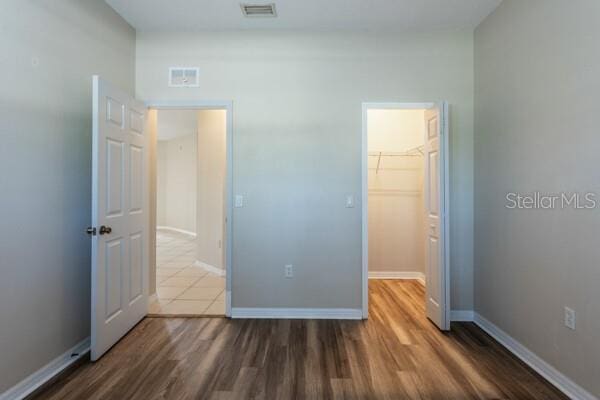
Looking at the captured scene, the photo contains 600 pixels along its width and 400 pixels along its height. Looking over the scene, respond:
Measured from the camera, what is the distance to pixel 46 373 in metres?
1.94

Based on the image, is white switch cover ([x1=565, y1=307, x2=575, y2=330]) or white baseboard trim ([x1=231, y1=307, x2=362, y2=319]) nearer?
white switch cover ([x1=565, y1=307, x2=575, y2=330])

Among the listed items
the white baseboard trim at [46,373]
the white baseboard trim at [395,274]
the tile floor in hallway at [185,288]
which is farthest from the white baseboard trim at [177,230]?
the white baseboard trim at [46,373]

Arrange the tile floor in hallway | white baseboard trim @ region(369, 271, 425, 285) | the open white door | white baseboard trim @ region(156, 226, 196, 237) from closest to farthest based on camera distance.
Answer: the open white door, the tile floor in hallway, white baseboard trim @ region(369, 271, 425, 285), white baseboard trim @ region(156, 226, 196, 237)

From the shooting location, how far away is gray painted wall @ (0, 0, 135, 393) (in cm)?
171

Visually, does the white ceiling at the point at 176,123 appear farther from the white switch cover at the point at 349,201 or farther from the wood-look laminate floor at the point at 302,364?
the wood-look laminate floor at the point at 302,364

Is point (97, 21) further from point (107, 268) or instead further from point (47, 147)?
point (107, 268)

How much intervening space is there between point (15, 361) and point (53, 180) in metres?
1.11

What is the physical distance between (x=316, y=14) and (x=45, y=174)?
2429 mm

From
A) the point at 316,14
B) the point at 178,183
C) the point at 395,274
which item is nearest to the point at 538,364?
the point at 395,274

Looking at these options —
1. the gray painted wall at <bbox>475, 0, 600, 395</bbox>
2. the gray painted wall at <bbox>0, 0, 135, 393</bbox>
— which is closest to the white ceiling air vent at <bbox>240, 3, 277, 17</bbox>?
the gray painted wall at <bbox>0, 0, 135, 393</bbox>

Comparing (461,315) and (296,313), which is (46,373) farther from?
(461,315)

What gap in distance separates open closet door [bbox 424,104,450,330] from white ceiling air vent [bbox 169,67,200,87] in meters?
2.28

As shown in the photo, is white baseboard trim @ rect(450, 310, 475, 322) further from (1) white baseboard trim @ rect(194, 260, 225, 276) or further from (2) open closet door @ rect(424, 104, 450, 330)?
(1) white baseboard trim @ rect(194, 260, 225, 276)

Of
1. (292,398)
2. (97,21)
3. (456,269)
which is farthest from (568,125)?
(97,21)
